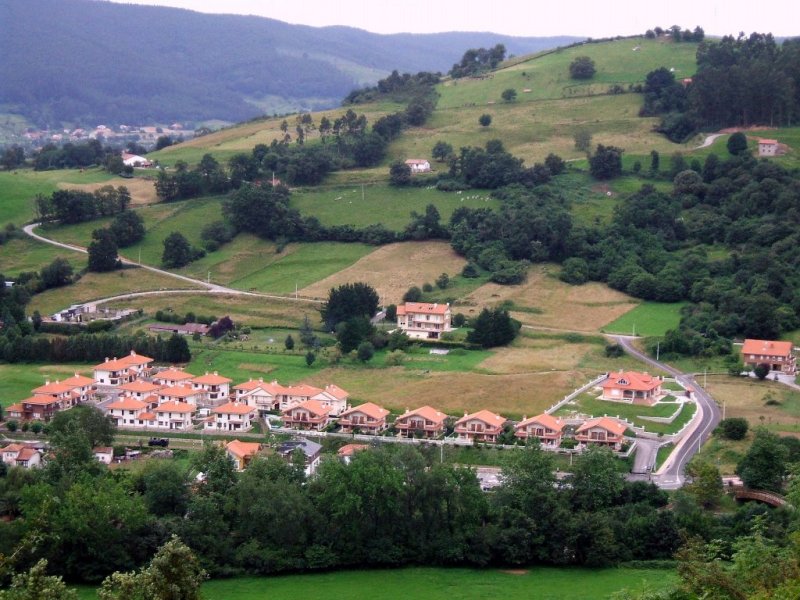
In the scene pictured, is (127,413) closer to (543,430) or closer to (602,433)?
(543,430)

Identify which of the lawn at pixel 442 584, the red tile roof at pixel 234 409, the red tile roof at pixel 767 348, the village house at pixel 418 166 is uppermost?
the village house at pixel 418 166

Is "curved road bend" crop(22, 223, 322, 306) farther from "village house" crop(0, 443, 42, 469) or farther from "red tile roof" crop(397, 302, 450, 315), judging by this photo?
"village house" crop(0, 443, 42, 469)

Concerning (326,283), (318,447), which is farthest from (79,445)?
(326,283)

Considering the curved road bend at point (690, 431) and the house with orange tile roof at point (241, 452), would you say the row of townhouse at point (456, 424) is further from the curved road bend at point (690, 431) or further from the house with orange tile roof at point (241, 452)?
the house with orange tile roof at point (241, 452)

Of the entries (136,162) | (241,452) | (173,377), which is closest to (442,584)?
(241,452)

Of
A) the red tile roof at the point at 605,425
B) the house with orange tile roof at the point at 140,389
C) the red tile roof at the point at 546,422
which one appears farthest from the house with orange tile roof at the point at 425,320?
the red tile roof at the point at 605,425

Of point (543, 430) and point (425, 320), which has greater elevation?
point (425, 320)

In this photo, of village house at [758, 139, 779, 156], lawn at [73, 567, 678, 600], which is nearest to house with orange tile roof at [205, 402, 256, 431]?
lawn at [73, 567, 678, 600]
